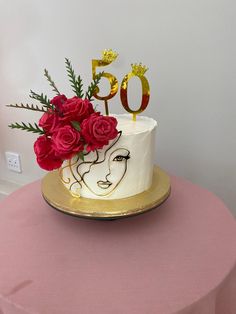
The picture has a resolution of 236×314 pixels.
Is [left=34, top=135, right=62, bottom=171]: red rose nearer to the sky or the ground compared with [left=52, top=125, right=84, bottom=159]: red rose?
nearer to the ground

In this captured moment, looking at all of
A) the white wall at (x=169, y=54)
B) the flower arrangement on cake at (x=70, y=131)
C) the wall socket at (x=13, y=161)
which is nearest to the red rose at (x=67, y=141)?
the flower arrangement on cake at (x=70, y=131)

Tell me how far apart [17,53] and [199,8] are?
0.84 m

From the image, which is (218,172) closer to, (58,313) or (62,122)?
(62,122)

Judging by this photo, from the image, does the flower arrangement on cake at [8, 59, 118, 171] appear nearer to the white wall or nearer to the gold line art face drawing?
the gold line art face drawing

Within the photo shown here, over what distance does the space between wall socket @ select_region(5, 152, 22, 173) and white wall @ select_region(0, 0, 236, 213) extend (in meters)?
0.47

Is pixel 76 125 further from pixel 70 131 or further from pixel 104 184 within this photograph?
pixel 104 184

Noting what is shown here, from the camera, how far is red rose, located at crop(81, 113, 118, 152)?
0.82 m

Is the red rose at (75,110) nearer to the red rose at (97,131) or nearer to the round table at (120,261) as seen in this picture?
the red rose at (97,131)

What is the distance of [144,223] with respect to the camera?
37.4 inches

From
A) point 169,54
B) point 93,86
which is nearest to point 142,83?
point 93,86

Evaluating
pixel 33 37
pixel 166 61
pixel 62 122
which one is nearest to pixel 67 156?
pixel 62 122

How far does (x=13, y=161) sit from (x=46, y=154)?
1105 mm

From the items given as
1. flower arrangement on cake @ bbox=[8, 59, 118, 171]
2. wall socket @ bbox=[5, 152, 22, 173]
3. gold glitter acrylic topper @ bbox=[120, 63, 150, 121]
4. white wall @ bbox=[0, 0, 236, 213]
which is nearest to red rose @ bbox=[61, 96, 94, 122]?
flower arrangement on cake @ bbox=[8, 59, 118, 171]

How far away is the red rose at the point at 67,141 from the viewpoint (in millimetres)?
820
